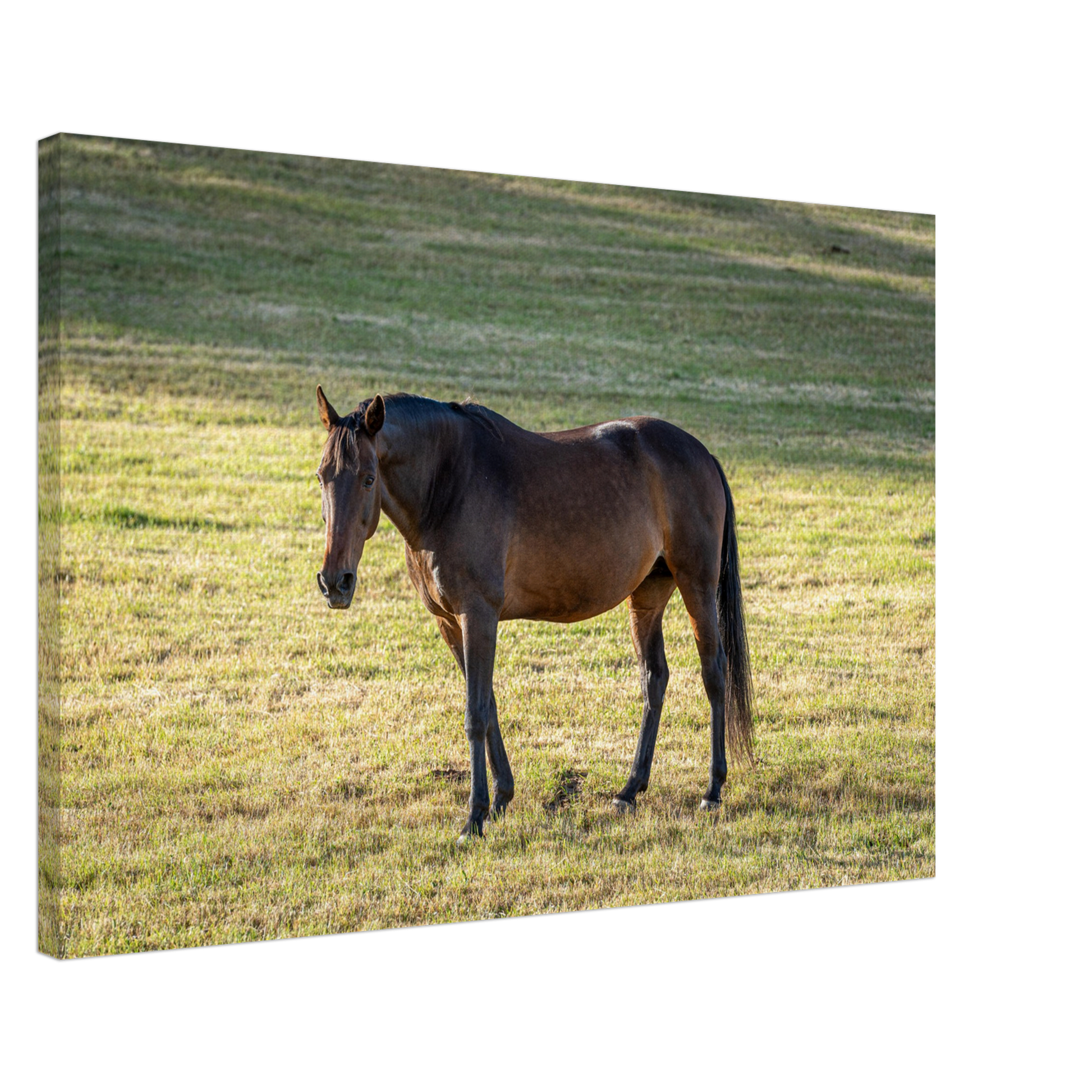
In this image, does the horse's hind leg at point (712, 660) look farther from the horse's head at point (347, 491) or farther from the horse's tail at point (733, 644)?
the horse's head at point (347, 491)

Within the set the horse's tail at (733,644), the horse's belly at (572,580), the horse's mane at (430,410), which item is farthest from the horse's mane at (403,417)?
the horse's tail at (733,644)

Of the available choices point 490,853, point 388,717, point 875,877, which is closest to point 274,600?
point 388,717

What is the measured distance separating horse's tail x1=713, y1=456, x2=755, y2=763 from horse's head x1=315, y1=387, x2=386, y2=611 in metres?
→ 2.24

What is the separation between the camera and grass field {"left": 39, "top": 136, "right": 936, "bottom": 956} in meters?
6.07

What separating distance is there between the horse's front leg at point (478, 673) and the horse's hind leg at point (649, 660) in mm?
1160

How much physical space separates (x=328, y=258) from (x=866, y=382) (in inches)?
246

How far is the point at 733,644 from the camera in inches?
278

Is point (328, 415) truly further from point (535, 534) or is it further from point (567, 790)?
point (567, 790)

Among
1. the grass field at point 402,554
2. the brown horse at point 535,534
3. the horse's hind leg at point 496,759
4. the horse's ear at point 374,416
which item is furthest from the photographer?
the horse's hind leg at point 496,759

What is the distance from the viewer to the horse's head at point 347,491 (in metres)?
5.36

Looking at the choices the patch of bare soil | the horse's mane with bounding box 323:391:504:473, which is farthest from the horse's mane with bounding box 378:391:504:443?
the patch of bare soil

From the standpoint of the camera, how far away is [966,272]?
26.6ft

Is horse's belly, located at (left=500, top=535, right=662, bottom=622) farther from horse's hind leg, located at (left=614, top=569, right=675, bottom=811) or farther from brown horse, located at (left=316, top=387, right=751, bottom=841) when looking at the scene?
horse's hind leg, located at (left=614, top=569, right=675, bottom=811)

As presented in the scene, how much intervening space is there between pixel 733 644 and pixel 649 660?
1.55 ft
